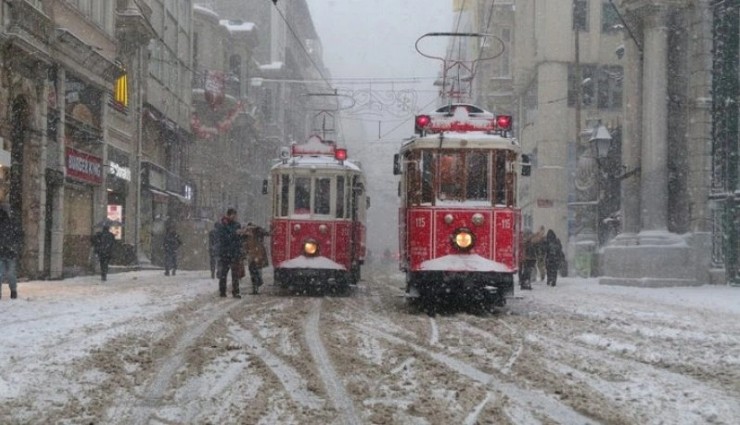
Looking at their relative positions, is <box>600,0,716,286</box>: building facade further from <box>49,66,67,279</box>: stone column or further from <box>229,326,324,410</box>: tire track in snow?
<box>229,326,324,410</box>: tire track in snow

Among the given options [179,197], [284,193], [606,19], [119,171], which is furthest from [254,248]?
[606,19]

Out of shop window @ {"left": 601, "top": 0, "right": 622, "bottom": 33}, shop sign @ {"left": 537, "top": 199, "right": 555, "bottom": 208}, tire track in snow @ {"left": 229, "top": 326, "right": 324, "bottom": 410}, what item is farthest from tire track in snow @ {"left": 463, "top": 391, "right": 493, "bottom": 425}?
shop window @ {"left": 601, "top": 0, "right": 622, "bottom": 33}

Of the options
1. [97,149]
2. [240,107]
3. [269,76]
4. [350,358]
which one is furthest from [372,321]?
[269,76]

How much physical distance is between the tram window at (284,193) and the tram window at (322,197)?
56 centimetres

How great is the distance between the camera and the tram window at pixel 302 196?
1747 cm

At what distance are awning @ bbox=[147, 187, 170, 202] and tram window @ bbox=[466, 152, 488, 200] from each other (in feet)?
75.8

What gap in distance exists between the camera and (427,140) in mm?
13484

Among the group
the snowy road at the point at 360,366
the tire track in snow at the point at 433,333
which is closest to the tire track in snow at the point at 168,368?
the snowy road at the point at 360,366

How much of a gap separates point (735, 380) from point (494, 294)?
6825mm

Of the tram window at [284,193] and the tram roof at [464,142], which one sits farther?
the tram window at [284,193]

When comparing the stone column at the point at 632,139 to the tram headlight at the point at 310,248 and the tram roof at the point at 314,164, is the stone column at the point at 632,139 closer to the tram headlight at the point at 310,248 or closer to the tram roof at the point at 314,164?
the tram roof at the point at 314,164

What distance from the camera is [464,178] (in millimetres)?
13352

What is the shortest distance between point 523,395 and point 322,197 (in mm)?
11494

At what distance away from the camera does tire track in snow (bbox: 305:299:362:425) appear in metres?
5.72
